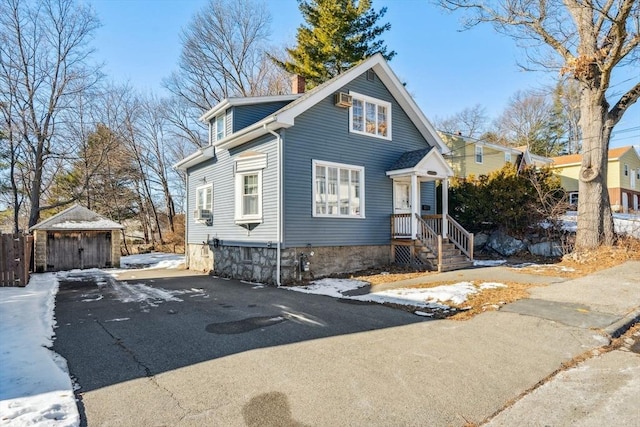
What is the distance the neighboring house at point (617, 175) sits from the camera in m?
31.2

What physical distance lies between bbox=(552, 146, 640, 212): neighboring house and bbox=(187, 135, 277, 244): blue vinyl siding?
2822 cm

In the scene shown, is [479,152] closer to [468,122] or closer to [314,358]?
[468,122]

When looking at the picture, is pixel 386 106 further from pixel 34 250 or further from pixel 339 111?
pixel 34 250

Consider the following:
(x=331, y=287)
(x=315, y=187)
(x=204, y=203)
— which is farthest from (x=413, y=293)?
(x=204, y=203)

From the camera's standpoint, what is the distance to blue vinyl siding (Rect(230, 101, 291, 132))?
1323 cm

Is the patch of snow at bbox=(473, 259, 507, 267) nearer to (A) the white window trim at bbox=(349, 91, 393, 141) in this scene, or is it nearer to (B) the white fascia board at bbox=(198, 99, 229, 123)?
(A) the white window trim at bbox=(349, 91, 393, 141)

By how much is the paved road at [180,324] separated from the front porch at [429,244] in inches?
202

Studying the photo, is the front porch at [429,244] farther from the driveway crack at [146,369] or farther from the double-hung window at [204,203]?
the driveway crack at [146,369]

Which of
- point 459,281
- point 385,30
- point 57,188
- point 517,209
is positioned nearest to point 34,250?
point 57,188

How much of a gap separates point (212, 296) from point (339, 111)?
714 cm

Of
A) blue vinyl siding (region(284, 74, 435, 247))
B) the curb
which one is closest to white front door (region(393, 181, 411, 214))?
blue vinyl siding (region(284, 74, 435, 247))

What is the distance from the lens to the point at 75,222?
16.2m

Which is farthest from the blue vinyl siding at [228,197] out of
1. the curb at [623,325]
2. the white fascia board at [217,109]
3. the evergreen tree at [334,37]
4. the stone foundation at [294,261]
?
the evergreen tree at [334,37]

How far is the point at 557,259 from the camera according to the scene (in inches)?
556
